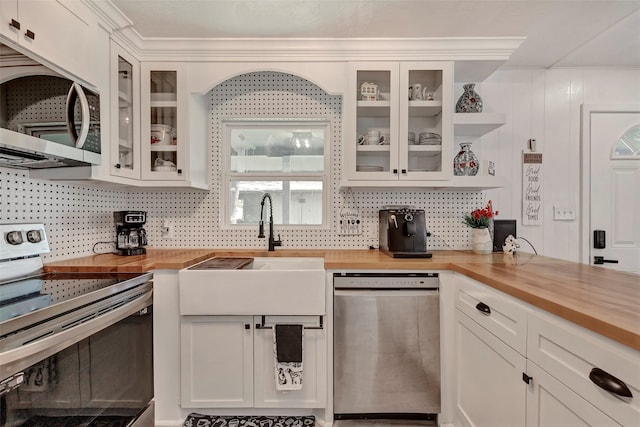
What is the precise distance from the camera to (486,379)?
54.9 inches

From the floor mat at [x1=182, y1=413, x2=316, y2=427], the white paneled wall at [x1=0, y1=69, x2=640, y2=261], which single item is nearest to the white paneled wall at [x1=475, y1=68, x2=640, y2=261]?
the white paneled wall at [x1=0, y1=69, x2=640, y2=261]

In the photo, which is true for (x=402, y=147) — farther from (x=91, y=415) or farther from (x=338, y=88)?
(x=91, y=415)

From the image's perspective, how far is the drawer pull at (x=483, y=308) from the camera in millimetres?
1380

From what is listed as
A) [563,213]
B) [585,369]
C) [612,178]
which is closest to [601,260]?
[563,213]

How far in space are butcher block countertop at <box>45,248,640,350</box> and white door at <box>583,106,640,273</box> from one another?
2.91ft

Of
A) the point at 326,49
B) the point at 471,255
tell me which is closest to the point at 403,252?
the point at 471,255

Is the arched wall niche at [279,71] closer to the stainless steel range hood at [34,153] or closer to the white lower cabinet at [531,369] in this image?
the stainless steel range hood at [34,153]

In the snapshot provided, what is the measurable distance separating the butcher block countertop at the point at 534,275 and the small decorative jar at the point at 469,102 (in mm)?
1050

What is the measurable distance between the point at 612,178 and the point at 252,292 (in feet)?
9.41

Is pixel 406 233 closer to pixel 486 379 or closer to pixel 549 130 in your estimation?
pixel 486 379

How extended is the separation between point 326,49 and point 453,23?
80 centimetres

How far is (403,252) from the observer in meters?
1.93

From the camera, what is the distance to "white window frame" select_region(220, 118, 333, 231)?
7.83 ft

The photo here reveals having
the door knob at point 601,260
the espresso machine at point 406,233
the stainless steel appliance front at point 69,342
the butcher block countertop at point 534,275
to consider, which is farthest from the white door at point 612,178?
the stainless steel appliance front at point 69,342
